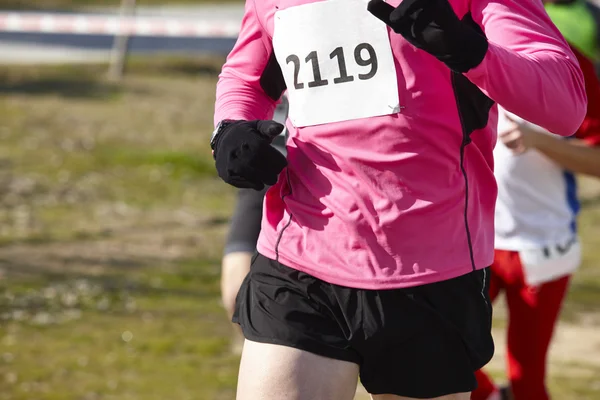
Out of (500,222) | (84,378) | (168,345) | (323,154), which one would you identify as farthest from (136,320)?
(323,154)

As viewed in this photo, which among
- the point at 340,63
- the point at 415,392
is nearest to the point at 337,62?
the point at 340,63

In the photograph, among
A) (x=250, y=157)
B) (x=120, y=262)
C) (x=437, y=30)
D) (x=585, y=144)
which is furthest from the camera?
(x=120, y=262)

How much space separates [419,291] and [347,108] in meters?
0.42

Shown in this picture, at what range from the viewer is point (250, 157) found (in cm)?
240

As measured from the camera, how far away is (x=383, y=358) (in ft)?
8.06

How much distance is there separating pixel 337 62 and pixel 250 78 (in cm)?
30

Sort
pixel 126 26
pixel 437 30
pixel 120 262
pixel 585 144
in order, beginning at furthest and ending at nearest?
pixel 126 26, pixel 120 262, pixel 585 144, pixel 437 30

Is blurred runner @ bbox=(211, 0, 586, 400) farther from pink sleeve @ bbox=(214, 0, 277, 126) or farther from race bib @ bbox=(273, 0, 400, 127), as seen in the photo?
pink sleeve @ bbox=(214, 0, 277, 126)

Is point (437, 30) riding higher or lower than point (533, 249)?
higher

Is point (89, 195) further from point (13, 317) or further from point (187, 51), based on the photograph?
point (187, 51)

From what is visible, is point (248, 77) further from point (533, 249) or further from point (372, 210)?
point (533, 249)

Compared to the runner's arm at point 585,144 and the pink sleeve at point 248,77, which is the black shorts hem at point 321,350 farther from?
the runner's arm at point 585,144

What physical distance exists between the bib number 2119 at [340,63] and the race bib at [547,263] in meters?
1.43

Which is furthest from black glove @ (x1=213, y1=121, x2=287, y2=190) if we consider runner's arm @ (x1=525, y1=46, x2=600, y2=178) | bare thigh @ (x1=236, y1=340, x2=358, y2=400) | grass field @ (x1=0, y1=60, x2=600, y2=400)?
grass field @ (x1=0, y1=60, x2=600, y2=400)
